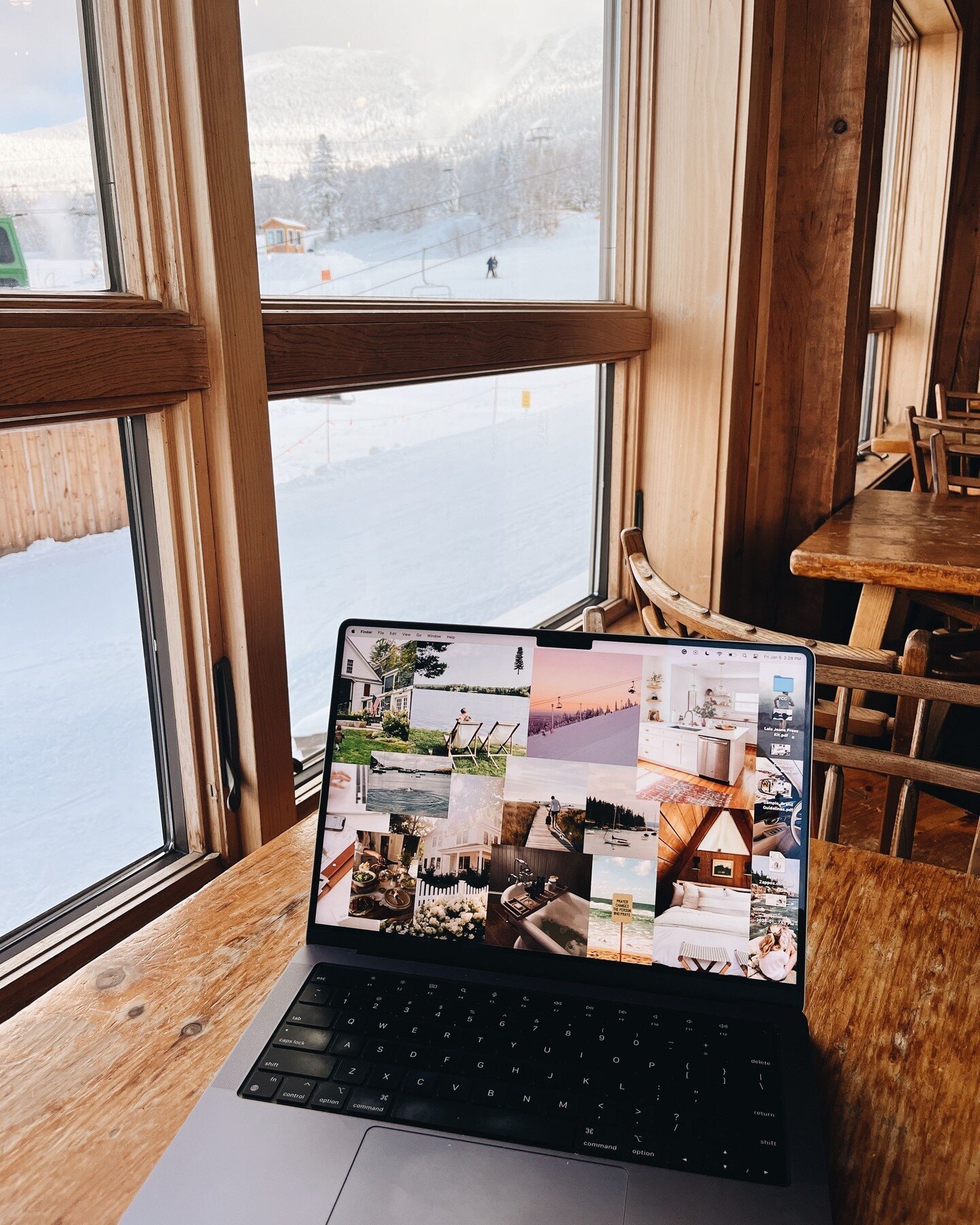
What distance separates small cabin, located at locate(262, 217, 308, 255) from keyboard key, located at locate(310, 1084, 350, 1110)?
2.84 ft

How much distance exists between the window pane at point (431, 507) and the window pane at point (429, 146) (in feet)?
0.54

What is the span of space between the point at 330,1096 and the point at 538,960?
154 mm

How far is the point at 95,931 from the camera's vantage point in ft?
2.91

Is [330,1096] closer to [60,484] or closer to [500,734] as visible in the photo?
[500,734]

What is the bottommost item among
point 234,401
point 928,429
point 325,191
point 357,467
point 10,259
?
point 928,429

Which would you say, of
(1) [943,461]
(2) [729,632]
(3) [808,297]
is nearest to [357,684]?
(2) [729,632]

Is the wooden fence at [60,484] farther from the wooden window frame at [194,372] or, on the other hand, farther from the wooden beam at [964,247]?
the wooden beam at [964,247]

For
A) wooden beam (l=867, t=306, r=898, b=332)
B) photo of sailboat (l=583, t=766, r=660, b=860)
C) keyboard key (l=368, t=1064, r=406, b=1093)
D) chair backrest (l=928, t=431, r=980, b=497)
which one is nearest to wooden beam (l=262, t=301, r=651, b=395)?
photo of sailboat (l=583, t=766, r=660, b=860)

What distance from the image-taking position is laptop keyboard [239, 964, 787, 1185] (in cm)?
50

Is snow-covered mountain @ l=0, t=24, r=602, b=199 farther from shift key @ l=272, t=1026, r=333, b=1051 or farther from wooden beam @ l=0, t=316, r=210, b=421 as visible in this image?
shift key @ l=272, t=1026, r=333, b=1051

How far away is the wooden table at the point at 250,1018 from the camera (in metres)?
0.50

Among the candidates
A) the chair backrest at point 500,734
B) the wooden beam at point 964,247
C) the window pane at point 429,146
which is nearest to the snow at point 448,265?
the window pane at point 429,146

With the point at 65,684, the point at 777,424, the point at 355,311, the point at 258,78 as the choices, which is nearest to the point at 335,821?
the point at 65,684

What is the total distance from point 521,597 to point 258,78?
0.96 m
